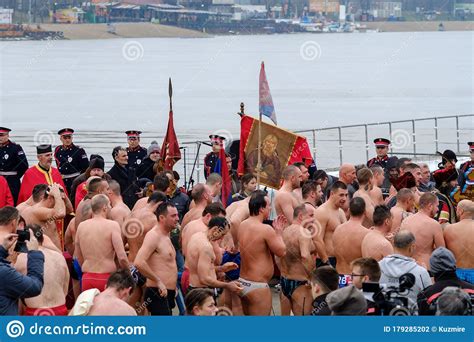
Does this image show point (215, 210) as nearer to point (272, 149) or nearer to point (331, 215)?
point (331, 215)

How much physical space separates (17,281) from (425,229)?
369cm

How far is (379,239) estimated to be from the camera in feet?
30.6

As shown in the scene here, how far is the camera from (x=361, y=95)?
3078 inches

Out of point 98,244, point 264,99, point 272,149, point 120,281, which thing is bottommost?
point 98,244

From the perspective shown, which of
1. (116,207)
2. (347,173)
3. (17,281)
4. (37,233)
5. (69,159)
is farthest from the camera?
(69,159)

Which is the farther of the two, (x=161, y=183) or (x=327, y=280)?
(x=161, y=183)

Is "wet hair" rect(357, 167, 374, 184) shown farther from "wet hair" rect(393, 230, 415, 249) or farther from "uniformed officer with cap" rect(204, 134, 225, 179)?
"uniformed officer with cap" rect(204, 134, 225, 179)

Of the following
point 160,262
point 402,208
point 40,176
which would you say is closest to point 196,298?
point 160,262

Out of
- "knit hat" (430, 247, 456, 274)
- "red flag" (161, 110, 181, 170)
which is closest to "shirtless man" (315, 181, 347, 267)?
"knit hat" (430, 247, 456, 274)

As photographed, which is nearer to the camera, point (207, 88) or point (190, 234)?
point (190, 234)

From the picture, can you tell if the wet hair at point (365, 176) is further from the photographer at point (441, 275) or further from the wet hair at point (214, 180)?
the photographer at point (441, 275)
